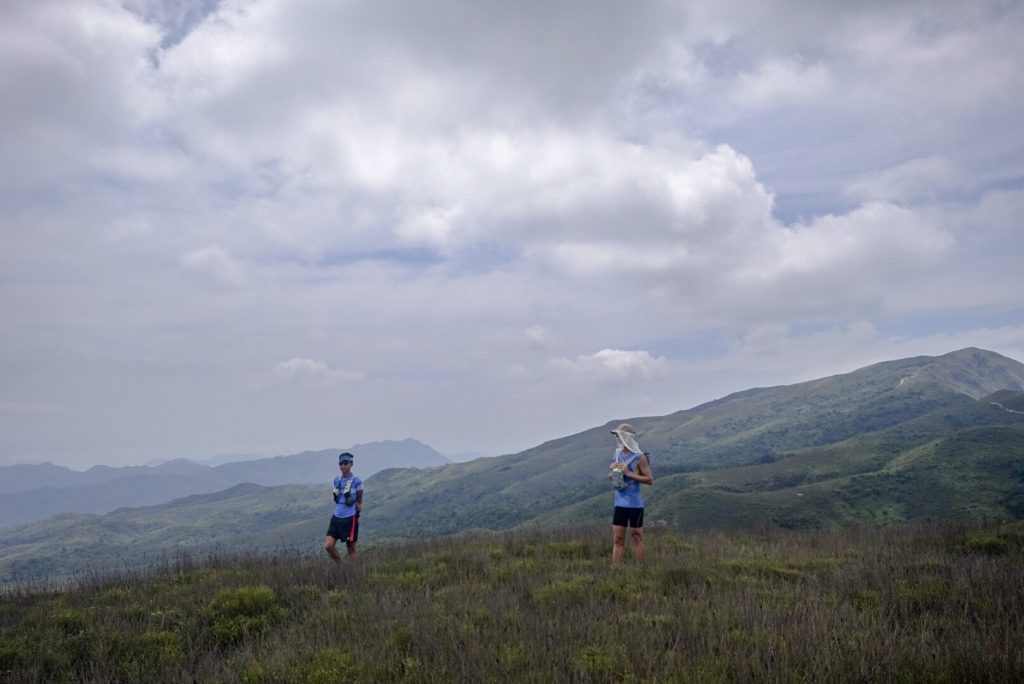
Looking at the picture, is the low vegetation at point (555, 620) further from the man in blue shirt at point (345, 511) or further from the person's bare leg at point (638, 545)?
the man in blue shirt at point (345, 511)

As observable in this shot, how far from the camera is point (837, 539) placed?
13.7 m

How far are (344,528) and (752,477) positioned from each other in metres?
62.0

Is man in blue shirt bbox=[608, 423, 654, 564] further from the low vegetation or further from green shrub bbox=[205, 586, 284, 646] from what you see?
green shrub bbox=[205, 586, 284, 646]

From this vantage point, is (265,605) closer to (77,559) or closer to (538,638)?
(538,638)

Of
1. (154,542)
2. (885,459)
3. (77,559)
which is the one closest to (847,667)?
(885,459)

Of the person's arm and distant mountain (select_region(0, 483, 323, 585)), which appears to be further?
distant mountain (select_region(0, 483, 323, 585))

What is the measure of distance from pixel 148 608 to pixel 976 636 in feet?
32.2

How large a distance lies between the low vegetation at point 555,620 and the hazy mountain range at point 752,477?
8.89 metres

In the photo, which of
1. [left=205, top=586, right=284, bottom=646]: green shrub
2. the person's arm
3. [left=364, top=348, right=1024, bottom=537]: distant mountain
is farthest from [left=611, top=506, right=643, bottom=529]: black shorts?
[left=364, top=348, right=1024, bottom=537]: distant mountain

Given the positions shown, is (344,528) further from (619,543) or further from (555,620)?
(555,620)

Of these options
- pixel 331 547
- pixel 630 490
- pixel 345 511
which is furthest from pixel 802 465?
pixel 331 547

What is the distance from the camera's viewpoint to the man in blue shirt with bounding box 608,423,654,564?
9.57m

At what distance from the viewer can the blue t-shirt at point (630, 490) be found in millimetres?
9611

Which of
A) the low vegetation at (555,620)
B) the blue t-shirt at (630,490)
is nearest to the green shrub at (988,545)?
the low vegetation at (555,620)
